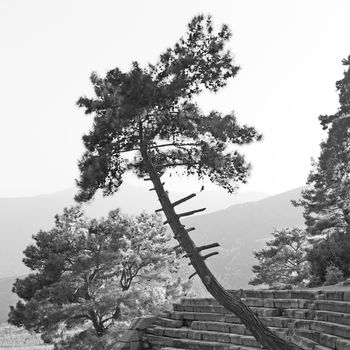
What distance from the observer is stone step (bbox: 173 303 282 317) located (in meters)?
13.3

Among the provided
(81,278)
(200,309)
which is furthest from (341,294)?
(81,278)

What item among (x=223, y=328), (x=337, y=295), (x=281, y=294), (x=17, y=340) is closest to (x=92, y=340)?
(x=223, y=328)

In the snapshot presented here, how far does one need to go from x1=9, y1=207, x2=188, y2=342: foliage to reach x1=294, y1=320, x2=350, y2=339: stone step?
17.8m

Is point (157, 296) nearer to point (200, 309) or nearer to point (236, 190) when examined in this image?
point (200, 309)

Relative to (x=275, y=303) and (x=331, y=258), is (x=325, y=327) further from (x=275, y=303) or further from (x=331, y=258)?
(x=331, y=258)

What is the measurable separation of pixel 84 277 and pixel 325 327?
65.6 ft

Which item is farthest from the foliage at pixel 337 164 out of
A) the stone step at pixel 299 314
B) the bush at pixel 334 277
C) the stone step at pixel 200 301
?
the stone step at pixel 299 314

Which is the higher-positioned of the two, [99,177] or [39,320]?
[99,177]

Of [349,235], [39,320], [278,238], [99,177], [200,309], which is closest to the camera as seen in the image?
[99,177]

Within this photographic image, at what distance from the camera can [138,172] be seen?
1438cm

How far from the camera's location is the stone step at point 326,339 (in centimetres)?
947

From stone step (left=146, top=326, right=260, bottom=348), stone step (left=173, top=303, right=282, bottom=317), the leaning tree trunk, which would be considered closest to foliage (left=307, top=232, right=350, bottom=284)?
stone step (left=173, top=303, right=282, bottom=317)

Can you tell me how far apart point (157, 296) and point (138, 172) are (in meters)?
18.2

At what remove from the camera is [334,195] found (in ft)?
94.2
